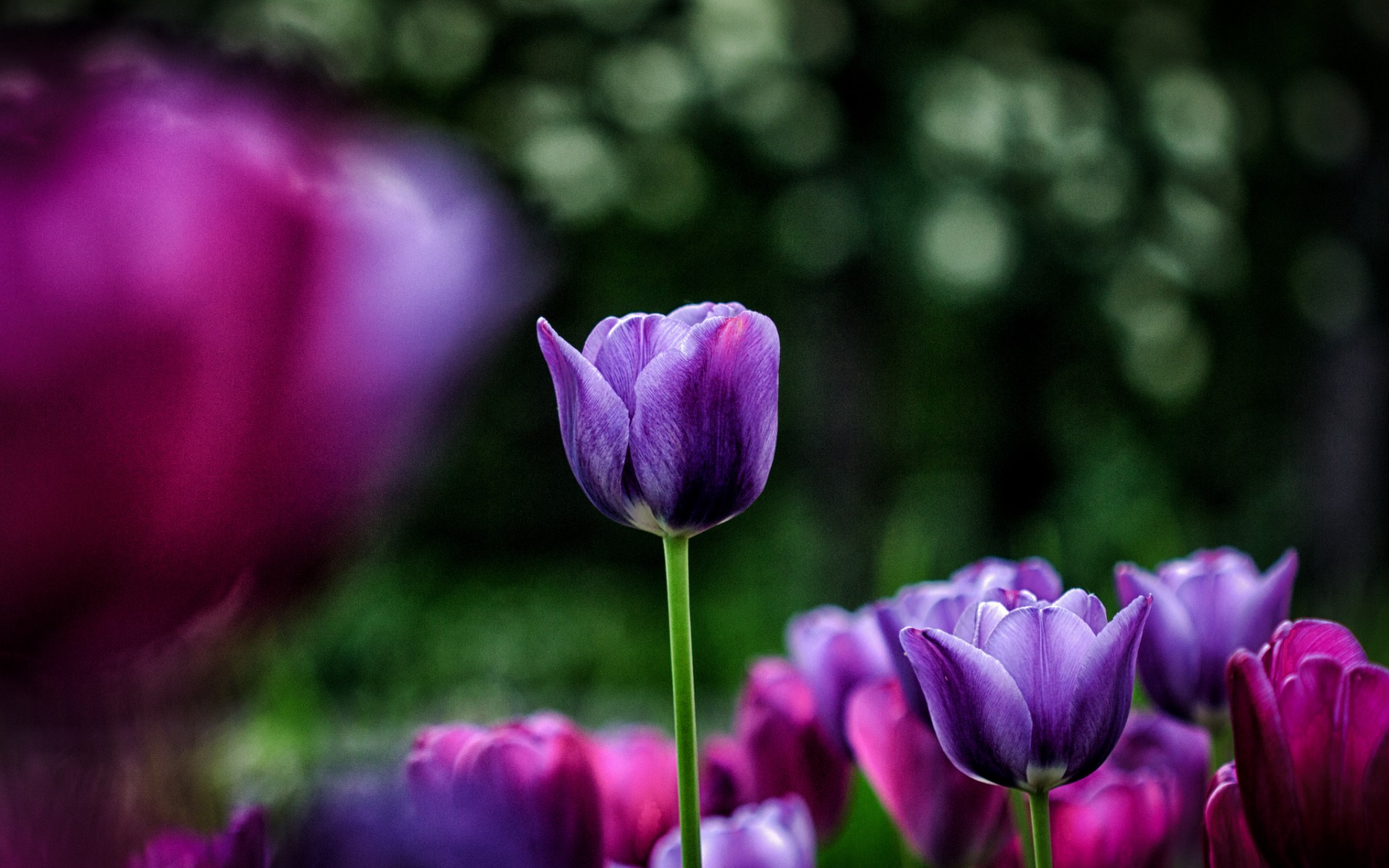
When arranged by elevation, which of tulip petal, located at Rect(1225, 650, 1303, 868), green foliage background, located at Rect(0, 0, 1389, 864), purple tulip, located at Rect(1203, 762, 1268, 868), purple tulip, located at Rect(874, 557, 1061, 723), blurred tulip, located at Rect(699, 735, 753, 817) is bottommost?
blurred tulip, located at Rect(699, 735, 753, 817)

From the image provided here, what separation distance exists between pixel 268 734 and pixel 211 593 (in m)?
0.78

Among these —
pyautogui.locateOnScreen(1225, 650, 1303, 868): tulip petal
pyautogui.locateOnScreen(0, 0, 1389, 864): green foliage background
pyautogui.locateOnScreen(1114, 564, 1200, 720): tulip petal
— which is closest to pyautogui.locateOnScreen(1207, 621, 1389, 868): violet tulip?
pyautogui.locateOnScreen(1225, 650, 1303, 868): tulip petal

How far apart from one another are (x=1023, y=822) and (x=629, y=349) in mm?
248

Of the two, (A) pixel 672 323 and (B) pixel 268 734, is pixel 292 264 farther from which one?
(B) pixel 268 734

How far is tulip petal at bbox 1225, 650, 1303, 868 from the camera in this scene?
346 millimetres

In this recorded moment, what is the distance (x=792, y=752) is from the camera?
567 mm

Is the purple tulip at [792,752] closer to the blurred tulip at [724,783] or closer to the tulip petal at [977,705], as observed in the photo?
→ the blurred tulip at [724,783]

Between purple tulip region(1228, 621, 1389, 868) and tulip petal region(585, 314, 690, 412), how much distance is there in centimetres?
19

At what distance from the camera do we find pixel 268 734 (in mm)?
920

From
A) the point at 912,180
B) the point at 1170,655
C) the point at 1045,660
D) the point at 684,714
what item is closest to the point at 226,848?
the point at 684,714

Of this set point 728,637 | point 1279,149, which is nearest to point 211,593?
point 728,637

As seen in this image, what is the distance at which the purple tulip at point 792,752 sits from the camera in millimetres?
563

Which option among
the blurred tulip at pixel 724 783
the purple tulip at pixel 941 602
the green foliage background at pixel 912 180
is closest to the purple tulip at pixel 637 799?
the blurred tulip at pixel 724 783

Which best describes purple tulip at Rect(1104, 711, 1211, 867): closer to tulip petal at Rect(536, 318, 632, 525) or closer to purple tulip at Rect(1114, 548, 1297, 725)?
purple tulip at Rect(1114, 548, 1297, 725)
